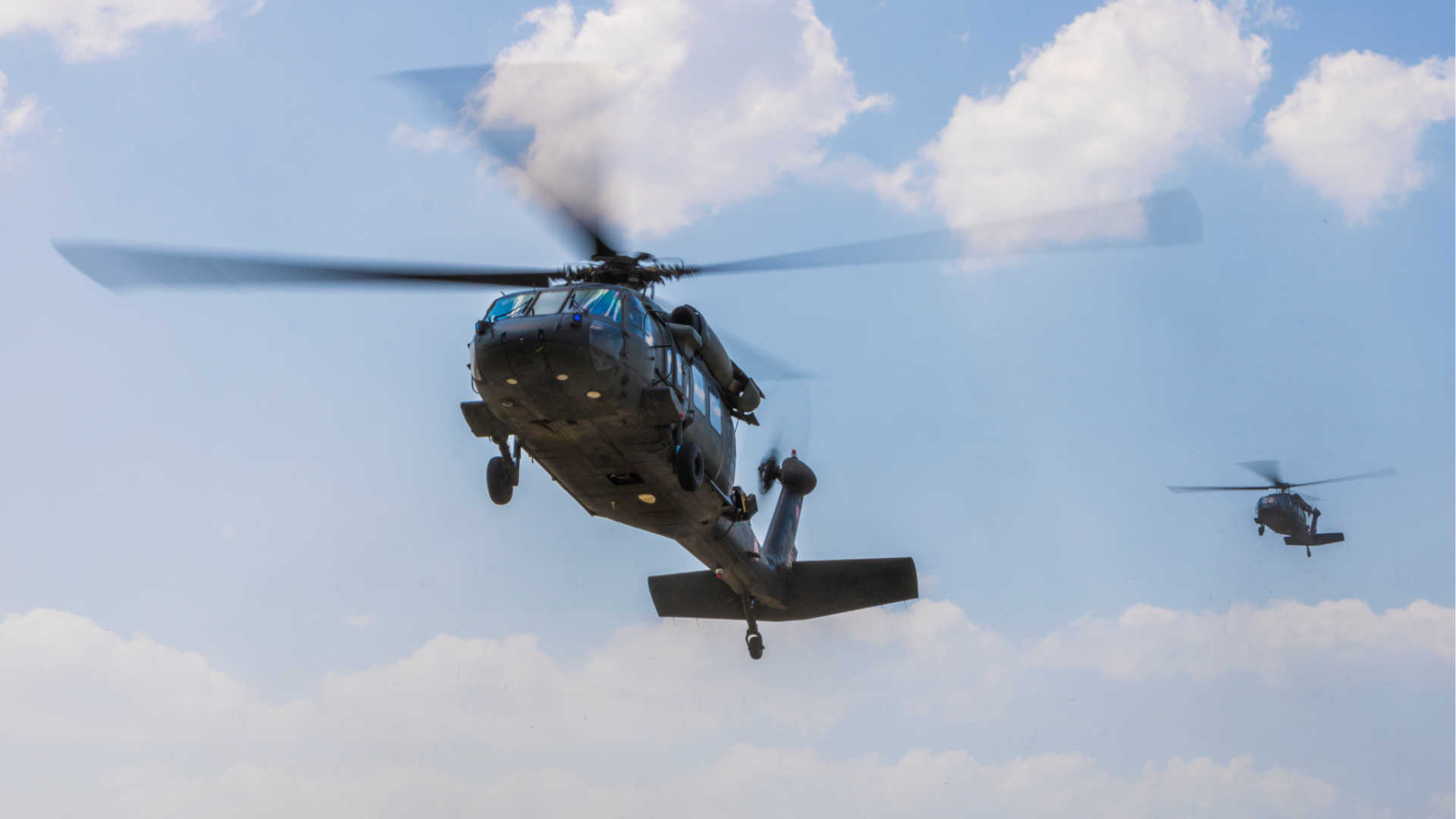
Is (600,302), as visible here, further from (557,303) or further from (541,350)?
(541,350)

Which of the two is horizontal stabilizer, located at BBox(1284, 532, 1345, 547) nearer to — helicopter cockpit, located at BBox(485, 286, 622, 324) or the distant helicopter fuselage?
the distant helicopter fuselage

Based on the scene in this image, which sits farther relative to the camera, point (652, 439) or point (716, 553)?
point (716, 553)

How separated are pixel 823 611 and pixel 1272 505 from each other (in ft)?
78.1

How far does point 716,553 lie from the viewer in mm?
18938

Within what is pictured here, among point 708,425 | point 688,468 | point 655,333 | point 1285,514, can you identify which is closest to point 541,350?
point 655,333

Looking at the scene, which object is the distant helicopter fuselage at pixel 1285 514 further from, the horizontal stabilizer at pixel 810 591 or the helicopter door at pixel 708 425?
the helicopter door at pixel 708 425

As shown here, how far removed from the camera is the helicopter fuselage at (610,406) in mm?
13469

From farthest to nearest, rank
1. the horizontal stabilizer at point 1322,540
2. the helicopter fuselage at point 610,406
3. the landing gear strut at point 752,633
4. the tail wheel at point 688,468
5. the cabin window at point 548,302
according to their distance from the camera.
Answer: the horizontal stabilizer at point 1322,540, the landing gear strut at point 752,633, the tail wheel at point 688,468, the cabin window at point 548,302, the helicopter fuselage at point 610,406

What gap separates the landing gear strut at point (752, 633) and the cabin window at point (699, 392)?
5715 millimetres

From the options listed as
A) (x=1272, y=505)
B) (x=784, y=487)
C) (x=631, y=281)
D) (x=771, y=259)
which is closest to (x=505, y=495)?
(x=631, y=281)

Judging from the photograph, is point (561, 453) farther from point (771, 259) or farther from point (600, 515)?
point (771, 259)

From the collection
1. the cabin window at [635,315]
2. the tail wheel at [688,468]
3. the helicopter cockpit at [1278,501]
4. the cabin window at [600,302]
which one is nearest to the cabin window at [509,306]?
the cabin window at [600,302]

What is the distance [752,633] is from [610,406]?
7881 mm

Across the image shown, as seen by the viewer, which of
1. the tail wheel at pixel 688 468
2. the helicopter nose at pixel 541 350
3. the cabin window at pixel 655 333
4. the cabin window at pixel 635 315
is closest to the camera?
the helicopter nose at pixel 541 350
